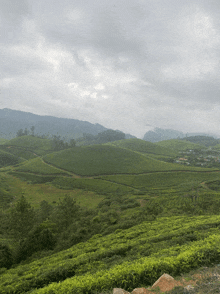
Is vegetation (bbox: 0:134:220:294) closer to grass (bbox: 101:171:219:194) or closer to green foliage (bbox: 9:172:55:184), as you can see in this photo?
grass (bbox: 101:171:219:194)

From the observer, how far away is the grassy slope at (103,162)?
131125 mm

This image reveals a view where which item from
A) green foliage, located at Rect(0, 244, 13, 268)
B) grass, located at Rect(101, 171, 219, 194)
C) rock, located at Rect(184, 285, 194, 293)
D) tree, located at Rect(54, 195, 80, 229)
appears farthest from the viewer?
grass, located at Rect(101, 171, 219, 194)

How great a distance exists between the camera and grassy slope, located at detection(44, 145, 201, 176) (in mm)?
131125

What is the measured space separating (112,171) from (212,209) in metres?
91.9

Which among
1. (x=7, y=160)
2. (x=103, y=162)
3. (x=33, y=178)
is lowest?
(x=33, y=178)

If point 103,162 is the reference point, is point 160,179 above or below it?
below

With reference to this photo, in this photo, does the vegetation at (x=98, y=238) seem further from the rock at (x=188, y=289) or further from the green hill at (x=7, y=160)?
the green hill at (x=7, y=160)

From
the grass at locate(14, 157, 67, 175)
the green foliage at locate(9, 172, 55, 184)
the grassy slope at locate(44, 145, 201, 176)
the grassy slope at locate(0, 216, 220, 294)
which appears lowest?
the green foliage at locate(9, 172, 55, 184)

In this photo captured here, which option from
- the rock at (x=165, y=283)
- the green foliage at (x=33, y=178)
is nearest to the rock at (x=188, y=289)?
the rock at (x=165, y=283)

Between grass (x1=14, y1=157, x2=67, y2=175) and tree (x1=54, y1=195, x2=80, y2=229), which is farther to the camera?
grass (x1=14, y1=157, x2=67, y2=175)

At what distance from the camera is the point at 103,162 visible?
5827 inches

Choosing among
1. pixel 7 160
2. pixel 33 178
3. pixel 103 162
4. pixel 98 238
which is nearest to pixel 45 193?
pixel 33 178

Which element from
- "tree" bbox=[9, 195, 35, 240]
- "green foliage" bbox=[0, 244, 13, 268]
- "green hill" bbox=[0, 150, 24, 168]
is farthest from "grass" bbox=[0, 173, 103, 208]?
"green hill" bbox=[0, 150, 24, 168]

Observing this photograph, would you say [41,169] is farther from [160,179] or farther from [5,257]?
[5,257]
